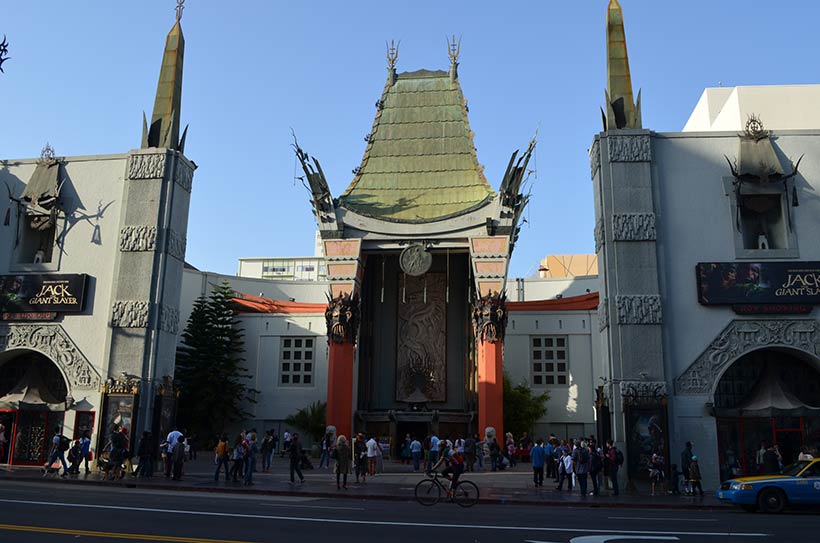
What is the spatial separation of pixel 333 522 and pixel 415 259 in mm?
24968

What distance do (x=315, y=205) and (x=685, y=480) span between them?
73.3 feet

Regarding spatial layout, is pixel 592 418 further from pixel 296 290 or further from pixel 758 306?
pixel 296 290

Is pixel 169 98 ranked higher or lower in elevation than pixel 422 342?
higher

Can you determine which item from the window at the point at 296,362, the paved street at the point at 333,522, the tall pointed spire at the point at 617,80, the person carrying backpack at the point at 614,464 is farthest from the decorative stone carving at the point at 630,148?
the window at the point at 296,362

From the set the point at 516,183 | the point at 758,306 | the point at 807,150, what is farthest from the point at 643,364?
the point at 516,183

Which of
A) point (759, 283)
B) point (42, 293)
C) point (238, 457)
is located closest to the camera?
point (238, 457)

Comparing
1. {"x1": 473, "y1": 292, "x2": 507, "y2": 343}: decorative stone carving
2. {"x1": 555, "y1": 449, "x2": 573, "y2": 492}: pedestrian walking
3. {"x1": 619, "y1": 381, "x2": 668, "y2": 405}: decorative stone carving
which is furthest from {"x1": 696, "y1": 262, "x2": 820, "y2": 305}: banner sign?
{"x1": 473, "y1": 292, "x2": 507, "y2": 343}: decorative stone carving

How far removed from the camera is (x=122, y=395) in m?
22.8

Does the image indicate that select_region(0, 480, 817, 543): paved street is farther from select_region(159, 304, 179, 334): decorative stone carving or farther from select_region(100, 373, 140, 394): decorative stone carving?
select_region(159, 304, 179, 334): decorative stone carving

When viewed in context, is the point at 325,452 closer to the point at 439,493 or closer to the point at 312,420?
the point at 312,420

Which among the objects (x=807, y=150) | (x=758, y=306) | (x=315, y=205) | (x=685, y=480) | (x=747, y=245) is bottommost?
(x=685, y=480)

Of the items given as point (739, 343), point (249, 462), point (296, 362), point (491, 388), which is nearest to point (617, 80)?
point (739, 343)

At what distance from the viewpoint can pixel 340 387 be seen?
3428cm

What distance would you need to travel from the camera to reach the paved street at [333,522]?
980 cm
